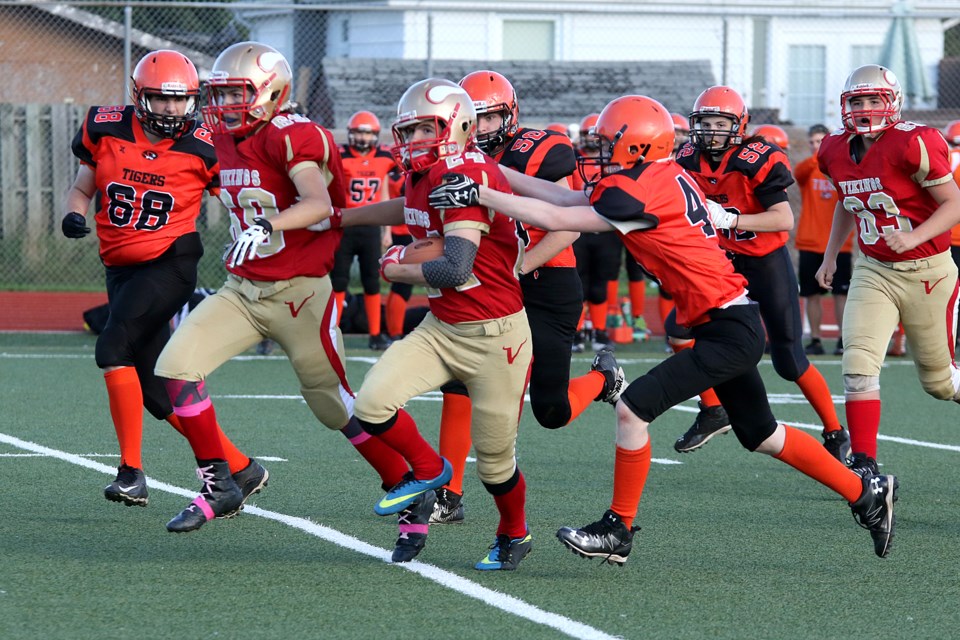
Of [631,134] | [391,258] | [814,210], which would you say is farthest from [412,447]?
[814,210]

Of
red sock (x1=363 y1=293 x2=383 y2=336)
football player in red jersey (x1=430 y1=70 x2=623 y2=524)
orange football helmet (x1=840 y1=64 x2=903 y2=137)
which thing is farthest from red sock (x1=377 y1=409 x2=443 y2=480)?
red sock (x1=363 y1=293 x2=383 y2=336)

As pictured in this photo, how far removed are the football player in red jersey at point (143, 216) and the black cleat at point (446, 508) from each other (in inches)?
32.3

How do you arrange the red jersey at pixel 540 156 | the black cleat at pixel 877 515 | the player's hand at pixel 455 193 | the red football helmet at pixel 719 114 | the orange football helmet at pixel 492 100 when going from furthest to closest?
the red football helmet at pixel 719 114
the red jersey at pixel 540 156
the orange football helmet at pixel 492 100
the black cleat at pixel 877 515
the player's hand at pixel 455 193

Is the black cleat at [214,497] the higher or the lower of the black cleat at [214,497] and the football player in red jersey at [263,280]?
the lower

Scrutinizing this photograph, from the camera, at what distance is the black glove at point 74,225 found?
6316 millimetres

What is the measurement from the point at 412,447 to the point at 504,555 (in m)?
0.52

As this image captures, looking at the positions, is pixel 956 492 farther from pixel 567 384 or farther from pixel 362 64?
pixel 362 64

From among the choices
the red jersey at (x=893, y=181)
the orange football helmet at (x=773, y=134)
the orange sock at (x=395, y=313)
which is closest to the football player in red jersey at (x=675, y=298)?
the red jersey at (x=893, y=181)

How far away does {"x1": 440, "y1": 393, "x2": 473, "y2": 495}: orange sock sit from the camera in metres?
6.10

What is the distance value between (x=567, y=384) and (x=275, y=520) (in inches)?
54.0

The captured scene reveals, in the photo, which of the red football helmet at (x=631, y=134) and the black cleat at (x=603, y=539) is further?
the red football helmet at (x=631, y=134)

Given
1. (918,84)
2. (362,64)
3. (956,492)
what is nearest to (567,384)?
(956,492)

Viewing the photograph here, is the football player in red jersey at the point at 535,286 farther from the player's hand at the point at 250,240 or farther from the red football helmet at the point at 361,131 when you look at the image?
the red football helmet at the point at 361,131

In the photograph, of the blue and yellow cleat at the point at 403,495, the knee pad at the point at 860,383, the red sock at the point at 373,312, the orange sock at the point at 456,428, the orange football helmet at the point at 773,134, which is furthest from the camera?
the red sock at the point at 373,312
